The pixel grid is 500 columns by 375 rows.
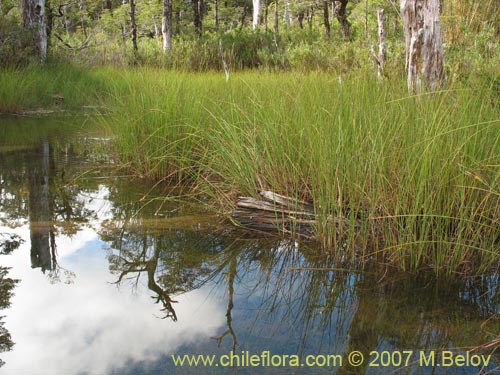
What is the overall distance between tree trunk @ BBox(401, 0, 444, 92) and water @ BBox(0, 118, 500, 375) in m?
2.17

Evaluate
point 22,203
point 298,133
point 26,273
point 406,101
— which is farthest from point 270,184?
point 22,203

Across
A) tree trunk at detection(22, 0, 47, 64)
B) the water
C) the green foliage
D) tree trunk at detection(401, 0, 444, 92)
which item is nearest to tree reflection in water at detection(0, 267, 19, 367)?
the water

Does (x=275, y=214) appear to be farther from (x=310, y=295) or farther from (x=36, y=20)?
(x=36, y=20)

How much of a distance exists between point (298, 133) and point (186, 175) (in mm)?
1445

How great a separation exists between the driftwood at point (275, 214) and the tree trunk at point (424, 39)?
1.75m

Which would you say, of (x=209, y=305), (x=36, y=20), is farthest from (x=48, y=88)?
(x=209, y=305)

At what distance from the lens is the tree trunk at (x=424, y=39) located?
4.36 metres

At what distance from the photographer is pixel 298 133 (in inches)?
137

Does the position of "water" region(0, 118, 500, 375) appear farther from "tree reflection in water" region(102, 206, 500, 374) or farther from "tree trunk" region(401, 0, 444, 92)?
"tree trunk" region(401, 0, 444, 92)

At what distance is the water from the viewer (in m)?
2.06

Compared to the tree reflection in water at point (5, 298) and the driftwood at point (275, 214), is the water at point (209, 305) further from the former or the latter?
the driftwood at point (275, 214)

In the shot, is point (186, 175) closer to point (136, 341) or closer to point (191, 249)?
point (191, 249)

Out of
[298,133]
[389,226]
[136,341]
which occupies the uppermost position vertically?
[298,133]

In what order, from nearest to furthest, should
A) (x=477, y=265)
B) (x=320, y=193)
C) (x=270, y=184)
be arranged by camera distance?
1. (x=477, y=265)
2. (x=320, y=193)
3. (x=270, y=184)
